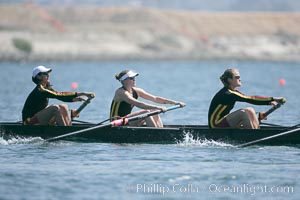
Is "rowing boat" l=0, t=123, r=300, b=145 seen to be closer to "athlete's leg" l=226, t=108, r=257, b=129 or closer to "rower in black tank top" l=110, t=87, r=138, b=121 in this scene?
"athlete's leg" l=226, t=108, r=257, b=129

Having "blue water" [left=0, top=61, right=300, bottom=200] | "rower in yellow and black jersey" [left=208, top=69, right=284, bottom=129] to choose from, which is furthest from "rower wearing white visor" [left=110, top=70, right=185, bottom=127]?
"rower in yellow and black jersey" [left=208, top=69, right=284, bottom=129]

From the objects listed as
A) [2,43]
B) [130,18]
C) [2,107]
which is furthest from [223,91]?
[130,18]

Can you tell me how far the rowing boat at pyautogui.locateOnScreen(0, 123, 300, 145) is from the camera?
19.9 meters

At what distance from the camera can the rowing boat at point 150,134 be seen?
19.9 meters

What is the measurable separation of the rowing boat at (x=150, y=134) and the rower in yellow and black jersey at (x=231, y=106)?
290 mm

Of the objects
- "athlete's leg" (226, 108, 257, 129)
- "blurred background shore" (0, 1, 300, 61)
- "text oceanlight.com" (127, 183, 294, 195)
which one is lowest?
"text oceanlight.com" (127, 183, 294, 195)

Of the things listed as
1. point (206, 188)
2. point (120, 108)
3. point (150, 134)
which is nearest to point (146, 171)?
point (206, 188)

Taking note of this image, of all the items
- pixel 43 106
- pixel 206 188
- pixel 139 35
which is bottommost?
pixel 206 188

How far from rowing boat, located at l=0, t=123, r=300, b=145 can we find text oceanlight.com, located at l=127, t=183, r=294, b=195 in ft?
12.5

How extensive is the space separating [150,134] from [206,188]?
4.72m

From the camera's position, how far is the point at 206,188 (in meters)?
16.0

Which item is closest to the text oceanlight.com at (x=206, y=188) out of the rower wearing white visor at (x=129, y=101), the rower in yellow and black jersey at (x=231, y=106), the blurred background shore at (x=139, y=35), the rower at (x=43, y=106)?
the rower in yellow and black jersey at (x=231, y=106)

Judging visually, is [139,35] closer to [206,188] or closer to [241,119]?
[241,119]

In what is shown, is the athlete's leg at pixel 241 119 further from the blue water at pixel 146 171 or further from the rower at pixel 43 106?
the rower at pixel 43 106
